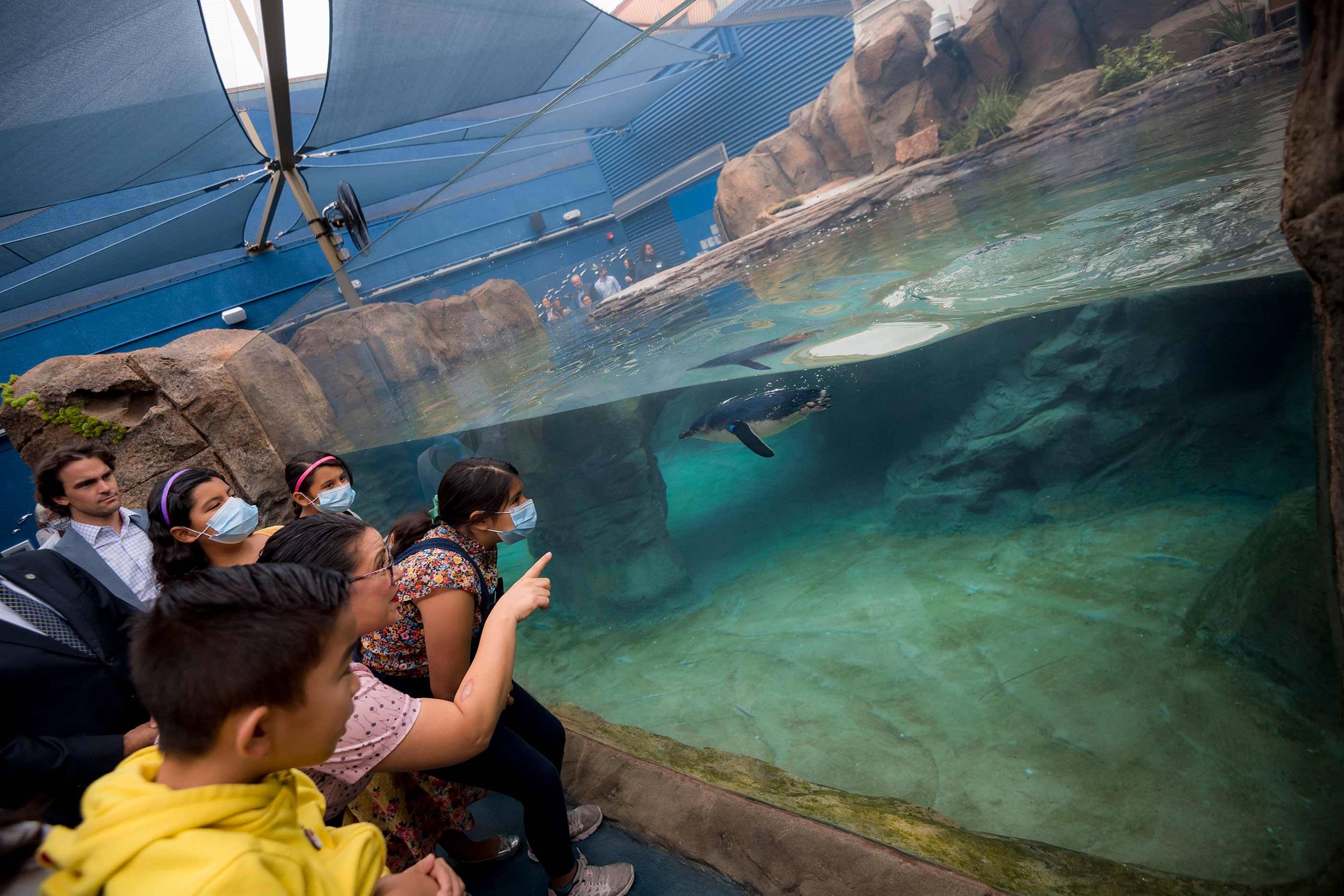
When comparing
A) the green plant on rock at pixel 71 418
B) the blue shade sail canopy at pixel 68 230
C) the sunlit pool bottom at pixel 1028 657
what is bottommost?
the sunlit pool bottom at pixel 1028 657

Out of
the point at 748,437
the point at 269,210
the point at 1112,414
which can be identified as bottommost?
the point at 1112,414

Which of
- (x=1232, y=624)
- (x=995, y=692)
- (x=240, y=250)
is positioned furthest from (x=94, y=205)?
(x=1232, y=624)

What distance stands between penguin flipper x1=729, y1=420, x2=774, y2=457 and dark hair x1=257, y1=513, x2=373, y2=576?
428 cm

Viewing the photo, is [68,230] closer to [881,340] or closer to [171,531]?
[171,531]

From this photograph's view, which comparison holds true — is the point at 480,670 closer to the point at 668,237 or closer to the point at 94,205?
the point at 668,237

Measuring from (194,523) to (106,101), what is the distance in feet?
22.4

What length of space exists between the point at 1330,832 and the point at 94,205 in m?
18.5

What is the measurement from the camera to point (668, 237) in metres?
5.04

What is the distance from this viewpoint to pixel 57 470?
2.96 m

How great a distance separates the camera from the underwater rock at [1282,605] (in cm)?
280

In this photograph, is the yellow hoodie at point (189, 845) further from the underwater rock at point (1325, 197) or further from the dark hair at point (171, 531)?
the underwater rock at point (1325, 197)

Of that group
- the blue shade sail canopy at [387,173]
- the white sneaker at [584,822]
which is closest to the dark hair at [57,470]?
the white sneaker at [584,822]

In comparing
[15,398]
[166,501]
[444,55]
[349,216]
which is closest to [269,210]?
[349,216]

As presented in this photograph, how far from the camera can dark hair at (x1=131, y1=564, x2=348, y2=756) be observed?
1095mm
